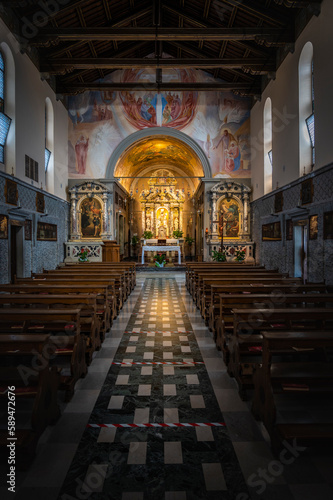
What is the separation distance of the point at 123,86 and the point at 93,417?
17806 millimetres

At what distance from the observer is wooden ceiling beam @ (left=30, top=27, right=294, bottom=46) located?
12.0 meters

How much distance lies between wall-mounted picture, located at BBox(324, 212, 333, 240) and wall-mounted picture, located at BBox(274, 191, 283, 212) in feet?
13.2

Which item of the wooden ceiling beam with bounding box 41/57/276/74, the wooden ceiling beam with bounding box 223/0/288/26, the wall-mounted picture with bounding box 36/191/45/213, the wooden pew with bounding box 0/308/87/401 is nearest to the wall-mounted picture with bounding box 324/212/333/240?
the wooden pew with bounding box 0/308/87/401

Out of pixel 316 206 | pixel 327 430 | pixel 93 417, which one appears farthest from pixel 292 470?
pixel 316 206

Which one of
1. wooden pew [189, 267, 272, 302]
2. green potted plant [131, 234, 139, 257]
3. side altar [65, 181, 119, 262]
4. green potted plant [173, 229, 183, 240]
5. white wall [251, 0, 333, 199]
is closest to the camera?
wooden pew [189, 267, 272, 302]

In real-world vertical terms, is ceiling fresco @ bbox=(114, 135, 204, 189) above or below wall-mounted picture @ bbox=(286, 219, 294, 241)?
above

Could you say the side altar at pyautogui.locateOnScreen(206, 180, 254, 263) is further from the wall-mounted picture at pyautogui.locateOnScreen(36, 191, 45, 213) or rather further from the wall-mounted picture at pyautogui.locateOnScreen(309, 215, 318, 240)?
the wall-mounted picture at pyautogui.locateOnScreen(36, 191, 45, 213)

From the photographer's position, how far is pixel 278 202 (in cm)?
1343

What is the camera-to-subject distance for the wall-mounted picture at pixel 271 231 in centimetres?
1372

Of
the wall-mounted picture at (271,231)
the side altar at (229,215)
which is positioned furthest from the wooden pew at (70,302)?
the side altar at (229,215)

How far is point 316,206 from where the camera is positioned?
31.9ft

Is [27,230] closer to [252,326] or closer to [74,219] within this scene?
[74,219]

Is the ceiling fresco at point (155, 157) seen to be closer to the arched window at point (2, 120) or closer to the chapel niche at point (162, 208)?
the chapel niche at point (162, 208)

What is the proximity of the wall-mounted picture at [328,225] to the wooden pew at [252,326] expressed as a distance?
15.8ft
